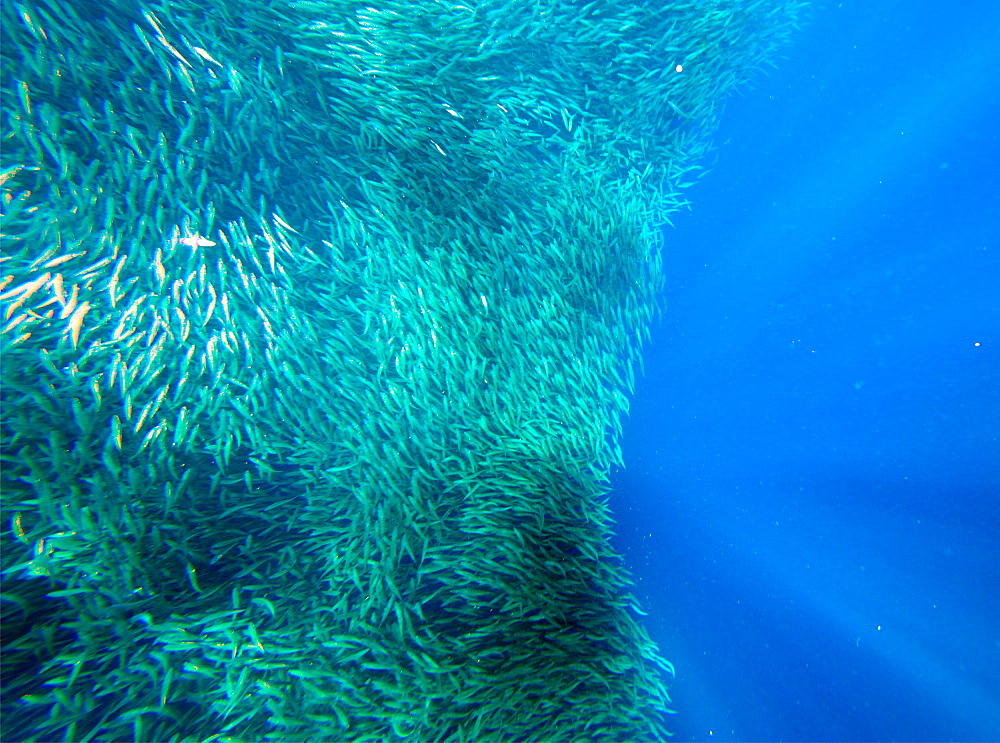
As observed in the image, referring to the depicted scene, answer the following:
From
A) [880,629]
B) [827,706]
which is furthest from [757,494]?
[827,706]

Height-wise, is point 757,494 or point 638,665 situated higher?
point 757,494

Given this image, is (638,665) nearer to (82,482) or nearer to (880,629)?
(880,629)

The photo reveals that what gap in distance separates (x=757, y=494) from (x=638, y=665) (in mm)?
1974

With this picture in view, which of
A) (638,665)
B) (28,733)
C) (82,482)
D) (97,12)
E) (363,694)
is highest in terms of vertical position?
(97,12)

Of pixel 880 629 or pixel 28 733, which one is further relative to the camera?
pixel 880 629

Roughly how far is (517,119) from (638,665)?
390 cm

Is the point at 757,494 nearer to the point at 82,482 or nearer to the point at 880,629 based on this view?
the point at 880,629

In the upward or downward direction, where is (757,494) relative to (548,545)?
upward

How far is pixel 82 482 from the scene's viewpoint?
206 cm

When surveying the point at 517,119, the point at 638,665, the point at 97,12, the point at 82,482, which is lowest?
the point at 638,665

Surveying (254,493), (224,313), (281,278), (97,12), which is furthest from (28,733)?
(97,12)

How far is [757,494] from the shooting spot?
411 cm

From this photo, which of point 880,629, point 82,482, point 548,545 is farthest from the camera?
point 880,629

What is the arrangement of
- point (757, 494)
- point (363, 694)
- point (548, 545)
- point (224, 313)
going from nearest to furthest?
point (363, 694), point (224, 313), point (548, 545), point (757, 494)
